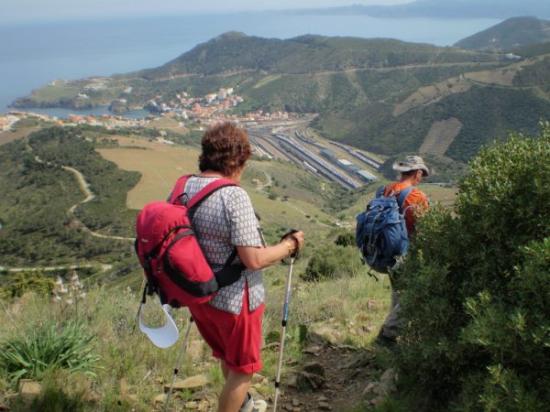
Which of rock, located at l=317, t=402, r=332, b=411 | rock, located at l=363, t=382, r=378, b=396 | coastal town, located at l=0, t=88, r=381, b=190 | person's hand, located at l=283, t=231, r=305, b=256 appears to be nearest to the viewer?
person's hand, located at l=283, t=231, r=305, b=256

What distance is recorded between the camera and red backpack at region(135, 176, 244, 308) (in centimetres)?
237

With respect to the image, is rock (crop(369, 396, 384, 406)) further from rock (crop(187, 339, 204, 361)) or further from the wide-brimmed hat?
the wide-brimmed hat

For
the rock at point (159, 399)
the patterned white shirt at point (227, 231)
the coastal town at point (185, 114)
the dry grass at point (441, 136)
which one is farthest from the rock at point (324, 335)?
the coastal town at point (185, 114)

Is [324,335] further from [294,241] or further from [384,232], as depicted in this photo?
[294,241]

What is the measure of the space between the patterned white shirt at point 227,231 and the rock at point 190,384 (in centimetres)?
120

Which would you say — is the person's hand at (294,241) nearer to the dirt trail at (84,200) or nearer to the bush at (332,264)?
the bush at (332,264)

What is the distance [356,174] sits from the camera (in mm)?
96125

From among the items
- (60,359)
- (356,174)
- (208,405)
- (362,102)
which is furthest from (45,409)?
(362,102)

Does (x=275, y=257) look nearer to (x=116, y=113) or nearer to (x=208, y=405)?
(x=208, y=405)

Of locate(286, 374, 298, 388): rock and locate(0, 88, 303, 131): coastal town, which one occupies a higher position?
locate(286, 374, 298, 388): rock

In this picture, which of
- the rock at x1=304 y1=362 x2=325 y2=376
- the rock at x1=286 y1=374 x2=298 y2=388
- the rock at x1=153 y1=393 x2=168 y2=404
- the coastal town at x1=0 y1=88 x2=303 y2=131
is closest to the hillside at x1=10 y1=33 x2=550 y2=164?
the coastal town at x1=0 y1=88 x2=303 y2=131

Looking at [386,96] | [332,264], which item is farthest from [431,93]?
[332,264]

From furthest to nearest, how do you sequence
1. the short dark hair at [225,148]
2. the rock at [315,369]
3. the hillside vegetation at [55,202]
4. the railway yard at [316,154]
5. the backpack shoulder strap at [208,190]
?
the railway yard at [316,154] < the hillside vegetation at [55,202] < the rock at [315,369] < the short dark hair at [225,148] < the backpack shoulder strap at [208,190]

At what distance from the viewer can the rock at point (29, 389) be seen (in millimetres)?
2836
